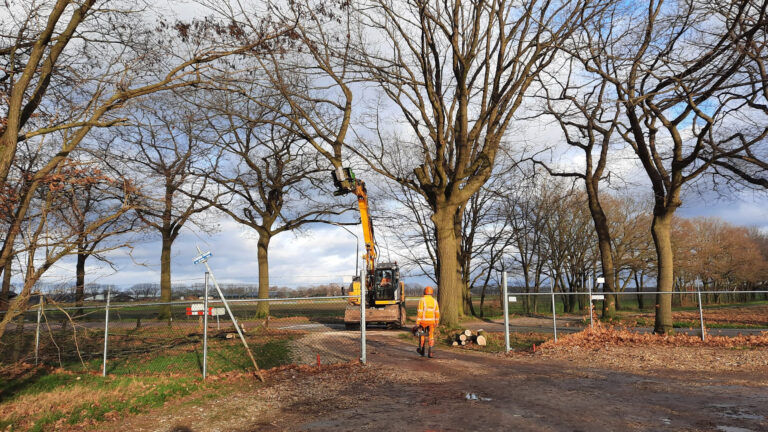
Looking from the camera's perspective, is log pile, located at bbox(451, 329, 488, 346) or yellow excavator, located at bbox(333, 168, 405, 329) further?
yellow excavator, located at bbox(333, 168, 405, 329)

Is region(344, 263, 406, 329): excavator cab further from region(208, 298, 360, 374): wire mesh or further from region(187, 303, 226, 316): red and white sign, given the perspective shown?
region(187, 303, 226, 316): red and white sign

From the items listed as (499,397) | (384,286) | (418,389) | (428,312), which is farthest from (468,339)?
(499,397)

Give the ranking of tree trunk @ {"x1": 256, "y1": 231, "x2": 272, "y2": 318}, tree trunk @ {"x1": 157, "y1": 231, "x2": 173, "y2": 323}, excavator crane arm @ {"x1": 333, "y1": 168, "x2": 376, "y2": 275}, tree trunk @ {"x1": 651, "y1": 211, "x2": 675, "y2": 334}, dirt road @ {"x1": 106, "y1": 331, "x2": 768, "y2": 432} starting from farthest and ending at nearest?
tree trunk @ {"x1": 157, "y1": 231, "x2": 173, "y2": 323}, tree trunk @ {"x1": 256, "y1": 231, "x2": 272, "y2": 318}, excavator crane arm @ {"x1": 333, "y1": 168, "x2": 376, "y2": 275}, tree trunk @ {"x1": 651, "y1": 211, "x2": 675, "y2": 334}, dirt road @ {"x1": 106, "y1": 331, "x2": 768, "y2": 432}

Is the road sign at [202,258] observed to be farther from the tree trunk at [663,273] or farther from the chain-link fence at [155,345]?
the tree trunk at [663,273]

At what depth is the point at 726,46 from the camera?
12.7 metres

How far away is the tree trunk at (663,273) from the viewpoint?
1589 centimetres

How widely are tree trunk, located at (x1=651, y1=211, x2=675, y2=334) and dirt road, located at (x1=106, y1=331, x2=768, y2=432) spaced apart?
5.18 meters

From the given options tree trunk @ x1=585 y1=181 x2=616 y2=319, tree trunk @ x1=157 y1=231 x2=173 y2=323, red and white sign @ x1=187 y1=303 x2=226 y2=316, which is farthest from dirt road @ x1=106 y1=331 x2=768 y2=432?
tree trunk @ x1=157 y1=231 x2=173 y2=323

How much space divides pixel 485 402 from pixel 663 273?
11.9 m

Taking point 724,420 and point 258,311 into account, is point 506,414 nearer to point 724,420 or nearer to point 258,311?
point 724,420

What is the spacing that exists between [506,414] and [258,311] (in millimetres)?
19927

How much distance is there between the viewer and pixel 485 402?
741 centimetres

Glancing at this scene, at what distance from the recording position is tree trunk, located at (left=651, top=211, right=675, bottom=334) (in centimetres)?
1589

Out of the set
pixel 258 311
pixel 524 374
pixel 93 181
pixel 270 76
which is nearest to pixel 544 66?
pixel 270 76
